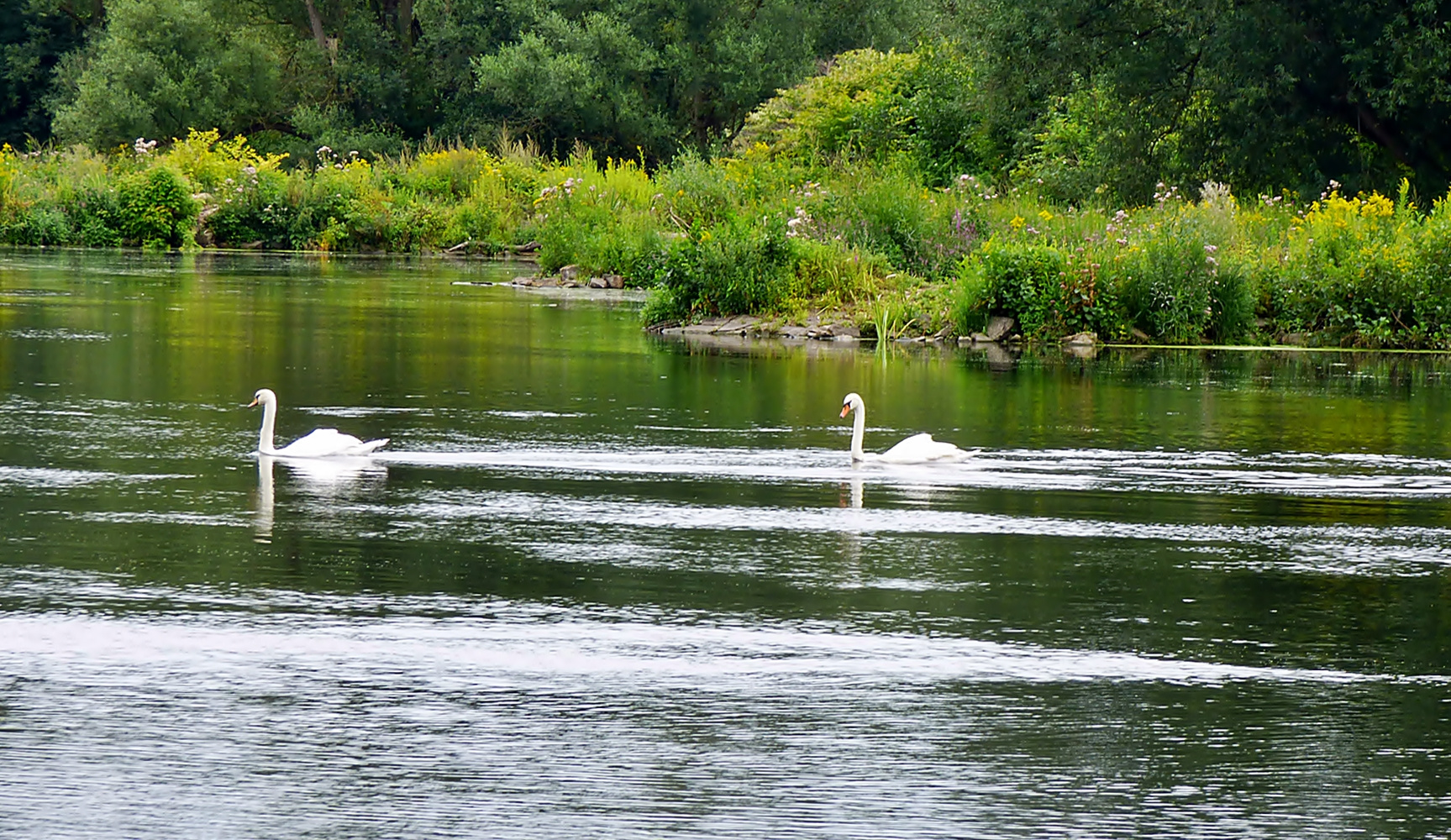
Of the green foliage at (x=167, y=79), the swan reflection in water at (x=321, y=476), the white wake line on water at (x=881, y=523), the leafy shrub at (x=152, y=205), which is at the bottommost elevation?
the white wake line on water at (x=881, y=523)

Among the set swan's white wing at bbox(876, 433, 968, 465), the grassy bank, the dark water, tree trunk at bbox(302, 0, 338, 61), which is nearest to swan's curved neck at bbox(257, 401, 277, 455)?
the dark water

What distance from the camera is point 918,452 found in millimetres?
14008

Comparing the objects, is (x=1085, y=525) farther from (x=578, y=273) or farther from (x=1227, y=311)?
(x=578, y=273)

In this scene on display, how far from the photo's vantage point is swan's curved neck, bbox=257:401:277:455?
14.0 metres

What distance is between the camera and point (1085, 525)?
38.4ft

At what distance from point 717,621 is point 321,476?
16.8 ft

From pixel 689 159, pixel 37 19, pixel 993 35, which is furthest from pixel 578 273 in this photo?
pixel 37 19

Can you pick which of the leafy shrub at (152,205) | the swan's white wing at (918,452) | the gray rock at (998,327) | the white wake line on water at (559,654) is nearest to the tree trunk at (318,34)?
the leafy shrub at (152,205)

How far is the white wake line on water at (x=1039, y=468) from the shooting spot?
528 inches

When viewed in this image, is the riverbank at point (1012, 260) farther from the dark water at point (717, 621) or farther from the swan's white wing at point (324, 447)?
the swan's white wing at point (324, 447)

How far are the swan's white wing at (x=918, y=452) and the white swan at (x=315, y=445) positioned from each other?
3.66 m

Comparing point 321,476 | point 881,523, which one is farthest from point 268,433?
point 881,523

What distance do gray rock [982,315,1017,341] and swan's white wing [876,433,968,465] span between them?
12.0m

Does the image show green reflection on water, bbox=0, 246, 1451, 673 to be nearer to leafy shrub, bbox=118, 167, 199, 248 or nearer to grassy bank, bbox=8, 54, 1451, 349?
grassy bank, bbox=8, 54, 1451, 349
